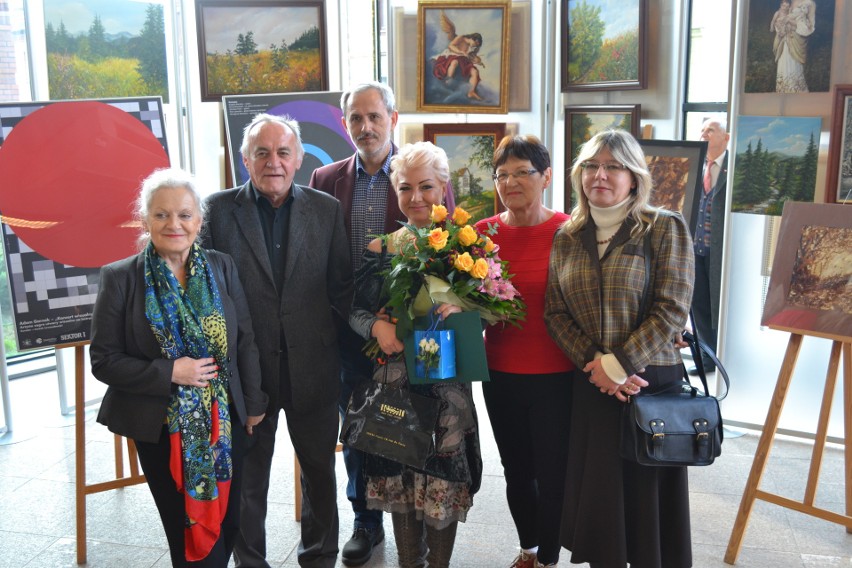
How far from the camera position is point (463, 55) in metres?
4.84

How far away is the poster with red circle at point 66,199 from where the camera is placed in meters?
3.56

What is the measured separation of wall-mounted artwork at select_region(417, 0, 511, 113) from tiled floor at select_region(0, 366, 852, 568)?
208 cm

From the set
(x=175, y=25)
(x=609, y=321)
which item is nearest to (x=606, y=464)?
(x=609, y=321)

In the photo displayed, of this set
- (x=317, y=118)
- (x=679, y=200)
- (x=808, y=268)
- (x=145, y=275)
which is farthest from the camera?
(x=317, y=118)

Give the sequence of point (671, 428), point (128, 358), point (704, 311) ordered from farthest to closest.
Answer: point (704, 311)
point (671, 428)
point (128, 358)

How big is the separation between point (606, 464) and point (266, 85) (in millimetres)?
3186

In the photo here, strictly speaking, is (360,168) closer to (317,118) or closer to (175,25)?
(317,118)

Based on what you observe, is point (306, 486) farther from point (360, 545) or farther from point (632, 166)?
point (632, 166)

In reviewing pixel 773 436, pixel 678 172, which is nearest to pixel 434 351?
pixel 773 436

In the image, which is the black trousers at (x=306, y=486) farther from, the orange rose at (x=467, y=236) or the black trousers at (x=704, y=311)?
the black trousers at (x=704, y=311)

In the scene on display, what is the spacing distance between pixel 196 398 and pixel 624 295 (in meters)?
1.43

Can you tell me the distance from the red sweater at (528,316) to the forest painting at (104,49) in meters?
3.10

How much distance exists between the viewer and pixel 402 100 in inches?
196

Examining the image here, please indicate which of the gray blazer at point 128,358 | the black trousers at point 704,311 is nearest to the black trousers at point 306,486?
the gray blazer at point 128,358
